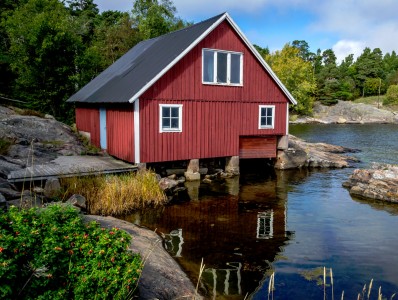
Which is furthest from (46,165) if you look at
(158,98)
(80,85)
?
(80,85)

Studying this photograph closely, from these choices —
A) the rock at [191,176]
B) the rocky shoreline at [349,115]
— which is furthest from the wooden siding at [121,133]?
the rocky shoreline at [349,115]

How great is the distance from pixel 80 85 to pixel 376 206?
2814cm

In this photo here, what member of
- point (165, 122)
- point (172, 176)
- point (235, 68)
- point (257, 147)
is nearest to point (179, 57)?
point (165, 122)

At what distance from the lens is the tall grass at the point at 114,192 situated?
42.2 ft

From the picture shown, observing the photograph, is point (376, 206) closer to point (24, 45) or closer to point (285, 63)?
point (24, 45)

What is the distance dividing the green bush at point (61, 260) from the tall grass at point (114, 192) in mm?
7523

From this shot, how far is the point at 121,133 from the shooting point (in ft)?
59.6

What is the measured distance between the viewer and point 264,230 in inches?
472

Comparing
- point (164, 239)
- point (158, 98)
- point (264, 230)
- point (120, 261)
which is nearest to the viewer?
point (120, 261)

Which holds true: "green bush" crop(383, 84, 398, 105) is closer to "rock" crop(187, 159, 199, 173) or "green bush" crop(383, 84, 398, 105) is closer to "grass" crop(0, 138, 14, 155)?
"rock" crop(187, 159, 199, 173)

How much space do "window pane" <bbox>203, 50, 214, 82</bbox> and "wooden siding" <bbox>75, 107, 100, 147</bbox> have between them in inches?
301

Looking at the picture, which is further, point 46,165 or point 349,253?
point 46,165

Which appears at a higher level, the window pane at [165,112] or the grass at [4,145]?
the window pane at [165,112]

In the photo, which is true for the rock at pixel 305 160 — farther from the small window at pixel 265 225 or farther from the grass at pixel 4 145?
the grass at pixel 4 145
